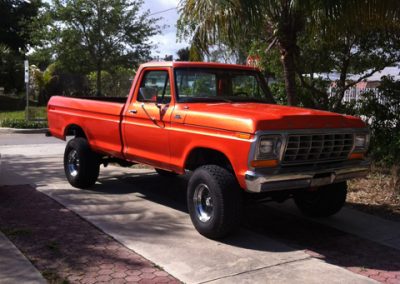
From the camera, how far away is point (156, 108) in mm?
6496

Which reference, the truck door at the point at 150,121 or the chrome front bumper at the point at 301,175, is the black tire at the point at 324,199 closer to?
the chrome front bumper at the point at 301,175

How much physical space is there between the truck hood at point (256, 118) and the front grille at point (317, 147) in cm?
11

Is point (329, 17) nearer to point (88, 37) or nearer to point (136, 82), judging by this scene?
point (136, 82)

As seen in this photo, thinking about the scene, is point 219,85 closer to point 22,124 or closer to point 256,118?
point 256,118

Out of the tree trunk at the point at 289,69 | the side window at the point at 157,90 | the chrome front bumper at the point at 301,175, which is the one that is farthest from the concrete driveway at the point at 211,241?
the tree trunk at the point at 289,69

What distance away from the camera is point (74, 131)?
852 cm

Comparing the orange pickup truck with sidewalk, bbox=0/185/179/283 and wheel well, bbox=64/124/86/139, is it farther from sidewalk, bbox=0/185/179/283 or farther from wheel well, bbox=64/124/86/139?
sidewalk, bbox=0/185/179/283

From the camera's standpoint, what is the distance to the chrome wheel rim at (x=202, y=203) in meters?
5.76

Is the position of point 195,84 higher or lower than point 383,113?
higher

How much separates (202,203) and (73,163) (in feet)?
10.5

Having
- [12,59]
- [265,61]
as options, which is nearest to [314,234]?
[265,61]

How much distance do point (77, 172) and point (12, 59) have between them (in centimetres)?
3035

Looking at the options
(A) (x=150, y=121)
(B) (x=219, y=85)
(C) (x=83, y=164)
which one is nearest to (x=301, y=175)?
(B) (x=219, y=85)

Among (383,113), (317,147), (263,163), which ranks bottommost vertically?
(263,163)
